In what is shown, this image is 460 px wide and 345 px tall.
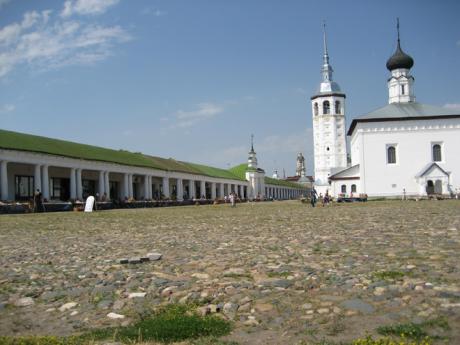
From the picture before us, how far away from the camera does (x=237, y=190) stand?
94688 millimetres

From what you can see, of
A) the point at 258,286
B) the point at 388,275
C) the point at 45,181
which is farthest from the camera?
the point at 45,181

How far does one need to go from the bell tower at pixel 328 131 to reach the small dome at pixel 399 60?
19.2 m

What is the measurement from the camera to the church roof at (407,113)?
55.6 metres

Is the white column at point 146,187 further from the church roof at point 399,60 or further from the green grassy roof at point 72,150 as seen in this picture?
the church roof at point 399,60

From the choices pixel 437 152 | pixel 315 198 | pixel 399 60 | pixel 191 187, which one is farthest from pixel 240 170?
pixel 315 198

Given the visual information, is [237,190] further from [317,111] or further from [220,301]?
[220,301]

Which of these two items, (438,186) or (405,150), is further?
A: (405,150)

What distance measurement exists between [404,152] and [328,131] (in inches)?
1211

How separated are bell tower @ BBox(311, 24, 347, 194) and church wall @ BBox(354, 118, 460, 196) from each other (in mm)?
28706

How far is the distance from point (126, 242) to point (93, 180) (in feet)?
135

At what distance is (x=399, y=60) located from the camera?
216ft

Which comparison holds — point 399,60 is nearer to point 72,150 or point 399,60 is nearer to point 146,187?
point 146,187

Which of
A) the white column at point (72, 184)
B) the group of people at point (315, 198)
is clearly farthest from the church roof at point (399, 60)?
the white column at point (72, 184)

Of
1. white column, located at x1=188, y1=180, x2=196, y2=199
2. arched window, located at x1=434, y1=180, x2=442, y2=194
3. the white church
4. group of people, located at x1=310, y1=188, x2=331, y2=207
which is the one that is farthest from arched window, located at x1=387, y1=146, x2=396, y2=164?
white column, located at x1=188, y1=180, x2=196, y2=199
